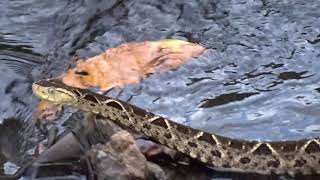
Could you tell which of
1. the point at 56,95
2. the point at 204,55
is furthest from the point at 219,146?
the point at 204,55

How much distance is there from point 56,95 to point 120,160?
1215mm

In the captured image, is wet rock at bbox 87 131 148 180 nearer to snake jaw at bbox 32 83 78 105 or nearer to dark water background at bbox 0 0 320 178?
snake jaw at bbox 32 83 78 105

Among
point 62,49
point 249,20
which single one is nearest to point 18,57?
point 62,49

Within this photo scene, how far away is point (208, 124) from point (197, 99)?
21.2 inches

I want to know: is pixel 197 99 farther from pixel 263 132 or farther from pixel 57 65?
pixel 57 65

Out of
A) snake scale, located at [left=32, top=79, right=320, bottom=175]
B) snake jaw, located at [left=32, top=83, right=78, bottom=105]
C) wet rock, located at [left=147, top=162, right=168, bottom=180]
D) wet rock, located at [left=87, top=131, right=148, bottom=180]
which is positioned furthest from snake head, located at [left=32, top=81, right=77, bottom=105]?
wet rock, located at [left=147, top=162, right=168, bottom=180]

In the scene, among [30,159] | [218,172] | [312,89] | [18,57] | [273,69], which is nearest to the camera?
[218,172]

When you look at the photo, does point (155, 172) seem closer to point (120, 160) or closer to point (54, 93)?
point (120, 160)

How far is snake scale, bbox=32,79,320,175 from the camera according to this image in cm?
626

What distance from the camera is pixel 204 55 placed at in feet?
27.9

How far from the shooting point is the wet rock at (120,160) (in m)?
5.86

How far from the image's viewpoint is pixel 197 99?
25.4 ft

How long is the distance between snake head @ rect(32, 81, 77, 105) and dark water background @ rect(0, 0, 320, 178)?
0.73 metres

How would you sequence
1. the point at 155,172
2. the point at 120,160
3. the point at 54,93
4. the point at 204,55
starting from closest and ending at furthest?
the point at 120,160 < the point at 155,172 < the point at 54,93 < the point at 204,55
